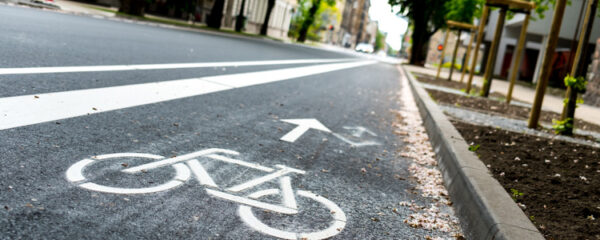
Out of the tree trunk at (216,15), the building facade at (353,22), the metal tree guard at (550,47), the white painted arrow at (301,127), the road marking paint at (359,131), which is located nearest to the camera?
the white painted arrow at (301,127)

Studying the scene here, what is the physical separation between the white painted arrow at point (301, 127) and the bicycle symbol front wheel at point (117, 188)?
1.70 metres

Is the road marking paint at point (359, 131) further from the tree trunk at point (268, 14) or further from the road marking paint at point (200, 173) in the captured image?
the tree trunk at point (268, 14)

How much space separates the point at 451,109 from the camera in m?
9.27

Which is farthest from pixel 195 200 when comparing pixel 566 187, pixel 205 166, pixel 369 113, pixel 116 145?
pixel 369 113

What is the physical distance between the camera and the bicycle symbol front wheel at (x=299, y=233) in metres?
2.63

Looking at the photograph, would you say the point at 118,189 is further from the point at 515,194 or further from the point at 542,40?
the point at 542,40

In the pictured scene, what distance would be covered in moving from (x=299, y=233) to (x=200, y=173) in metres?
0.95

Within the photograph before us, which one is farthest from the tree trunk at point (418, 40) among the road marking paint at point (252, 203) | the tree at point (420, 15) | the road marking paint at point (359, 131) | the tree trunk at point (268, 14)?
the road marking paint at point (252, 203)

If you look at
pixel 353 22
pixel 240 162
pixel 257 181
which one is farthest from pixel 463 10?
pixel 353 22

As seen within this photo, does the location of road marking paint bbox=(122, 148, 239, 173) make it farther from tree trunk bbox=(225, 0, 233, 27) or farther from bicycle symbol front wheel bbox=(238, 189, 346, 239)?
tree trunk bbox=(225, 0, 233, 27)

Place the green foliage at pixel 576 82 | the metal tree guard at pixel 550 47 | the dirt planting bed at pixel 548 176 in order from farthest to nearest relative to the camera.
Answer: the metal tree guard at pixel 550 47, the green foliage at pixel 576 82, the dirt planting bed at pixel 548 176

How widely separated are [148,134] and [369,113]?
457 cm

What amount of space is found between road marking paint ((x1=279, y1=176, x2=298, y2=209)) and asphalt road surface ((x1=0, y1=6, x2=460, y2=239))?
1 centimetres

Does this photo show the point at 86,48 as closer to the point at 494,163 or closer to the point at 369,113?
the point at 369,113
